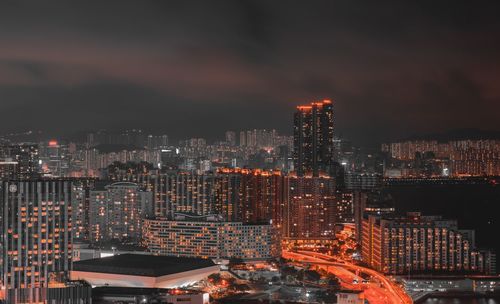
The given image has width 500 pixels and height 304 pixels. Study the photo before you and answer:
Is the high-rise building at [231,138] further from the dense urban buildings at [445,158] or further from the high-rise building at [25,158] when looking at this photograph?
the high-rise building at [25,158]

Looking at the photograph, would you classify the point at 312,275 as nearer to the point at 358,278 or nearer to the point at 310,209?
the point at 358,278

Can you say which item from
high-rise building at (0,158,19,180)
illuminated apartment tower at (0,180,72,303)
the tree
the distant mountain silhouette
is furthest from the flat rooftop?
the distant mountain silhouette

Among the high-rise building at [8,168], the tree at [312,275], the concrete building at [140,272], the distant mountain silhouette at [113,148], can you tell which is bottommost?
the tree at [312,275]

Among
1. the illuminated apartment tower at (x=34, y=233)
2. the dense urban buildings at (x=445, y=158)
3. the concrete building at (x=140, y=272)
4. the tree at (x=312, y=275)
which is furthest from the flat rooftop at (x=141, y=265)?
the dense urban buildings at (x=445, y=158)

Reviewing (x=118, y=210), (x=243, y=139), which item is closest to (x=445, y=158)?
(x=243, y=139)

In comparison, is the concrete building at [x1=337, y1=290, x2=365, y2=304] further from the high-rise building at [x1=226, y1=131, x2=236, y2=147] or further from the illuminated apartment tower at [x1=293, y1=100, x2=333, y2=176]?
the high-rise building at [x1=226, y1=131, x2=236, y2=147]

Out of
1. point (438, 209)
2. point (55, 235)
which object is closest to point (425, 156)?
point (438, 209)
